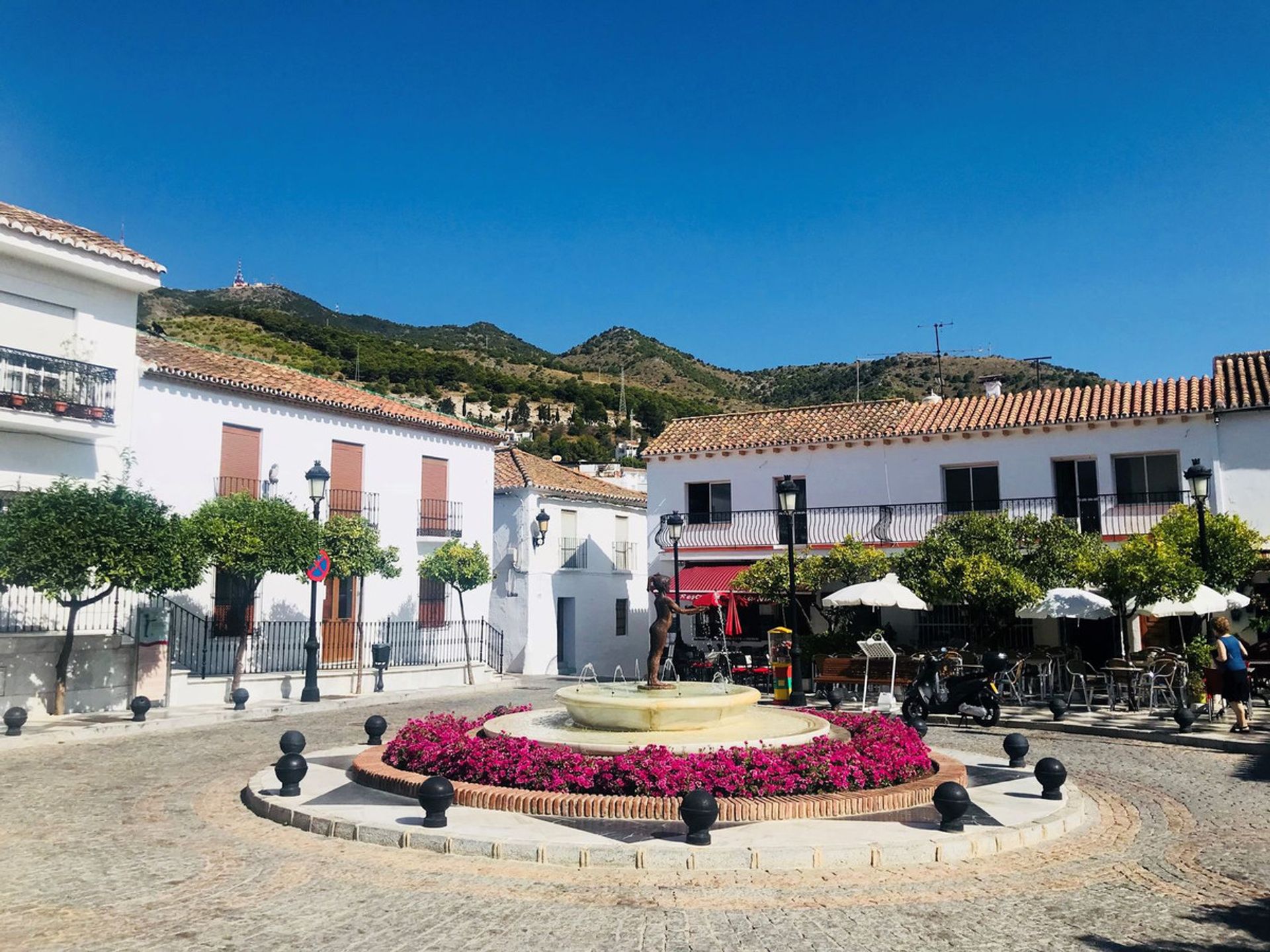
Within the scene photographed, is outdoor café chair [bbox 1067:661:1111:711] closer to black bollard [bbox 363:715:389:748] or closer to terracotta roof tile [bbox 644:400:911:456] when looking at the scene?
terracotta roof tile [bbox 644:400:911:456]

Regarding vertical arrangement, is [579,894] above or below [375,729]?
below

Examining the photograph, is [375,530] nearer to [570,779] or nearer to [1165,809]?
[570,779]

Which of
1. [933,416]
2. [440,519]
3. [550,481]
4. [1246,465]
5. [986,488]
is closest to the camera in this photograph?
[1246,465]

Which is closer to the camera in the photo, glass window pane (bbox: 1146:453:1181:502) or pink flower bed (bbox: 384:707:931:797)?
pink flower bed (bbox: 384:707:931:797)

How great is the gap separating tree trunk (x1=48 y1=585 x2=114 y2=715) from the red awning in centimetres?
1389

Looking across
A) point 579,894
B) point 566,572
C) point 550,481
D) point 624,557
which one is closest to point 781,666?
point 566,572

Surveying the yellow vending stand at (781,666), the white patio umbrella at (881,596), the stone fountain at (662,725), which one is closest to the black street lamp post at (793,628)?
the yellow vending stand at (781,666)

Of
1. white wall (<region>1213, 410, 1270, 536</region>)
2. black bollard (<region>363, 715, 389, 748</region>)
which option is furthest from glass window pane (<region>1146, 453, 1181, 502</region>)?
black bollard (<region>363, 715, 389, 748</region>)

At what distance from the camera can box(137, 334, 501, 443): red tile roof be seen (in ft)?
73.7

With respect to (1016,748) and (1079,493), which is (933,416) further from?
(1016,748)

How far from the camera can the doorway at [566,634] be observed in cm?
3086

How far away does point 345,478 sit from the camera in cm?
2550

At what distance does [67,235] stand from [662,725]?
55.2 feet

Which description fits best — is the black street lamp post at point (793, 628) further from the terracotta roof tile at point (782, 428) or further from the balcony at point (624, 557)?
the balcony at point (624, 557)
